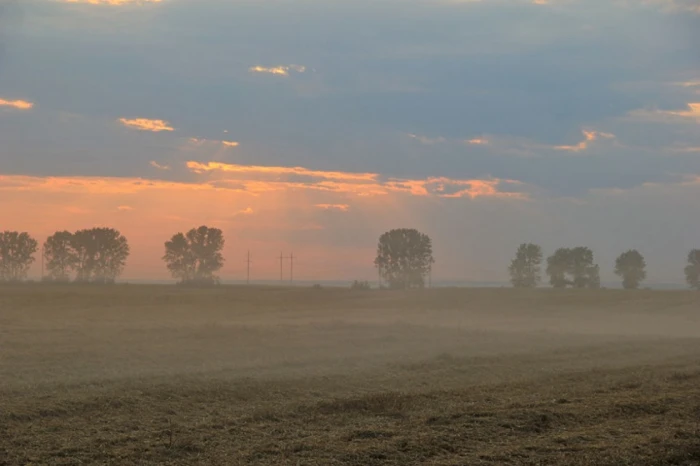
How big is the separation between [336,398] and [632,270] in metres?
127

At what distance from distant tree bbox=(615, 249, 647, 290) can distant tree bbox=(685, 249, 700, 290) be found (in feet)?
24.5

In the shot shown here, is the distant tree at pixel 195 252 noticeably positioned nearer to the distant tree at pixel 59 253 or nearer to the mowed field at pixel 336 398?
the distant tree at pixel 59 253

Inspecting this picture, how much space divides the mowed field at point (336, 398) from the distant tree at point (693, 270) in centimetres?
9726

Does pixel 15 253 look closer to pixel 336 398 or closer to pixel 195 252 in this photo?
pixel 195 252

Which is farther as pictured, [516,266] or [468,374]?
[516,266]

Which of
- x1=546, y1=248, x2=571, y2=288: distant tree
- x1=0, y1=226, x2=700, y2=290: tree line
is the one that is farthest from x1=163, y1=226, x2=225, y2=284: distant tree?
x1=546, y1=248, x2=571, y2=288: distant tree

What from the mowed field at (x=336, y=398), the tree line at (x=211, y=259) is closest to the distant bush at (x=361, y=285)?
the tree line at (x=211, y=259)

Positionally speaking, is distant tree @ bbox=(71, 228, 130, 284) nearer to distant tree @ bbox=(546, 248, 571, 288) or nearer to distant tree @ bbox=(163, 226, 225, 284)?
distant tree @ bbox=(163, 226, 225, 284)

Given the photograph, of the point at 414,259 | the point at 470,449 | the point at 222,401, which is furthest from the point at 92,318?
the point at 414,259

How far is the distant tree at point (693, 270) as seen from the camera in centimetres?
12781

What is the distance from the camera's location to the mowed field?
469 inches

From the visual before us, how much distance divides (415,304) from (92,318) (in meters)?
44.8

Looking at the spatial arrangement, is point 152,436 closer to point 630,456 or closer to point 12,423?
point 12,423

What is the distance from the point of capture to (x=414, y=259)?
144 meters
